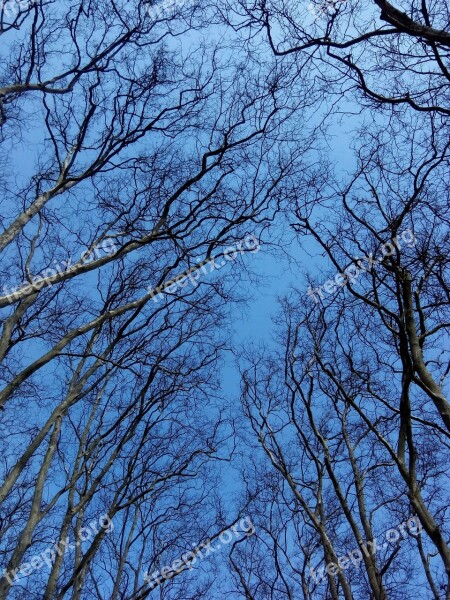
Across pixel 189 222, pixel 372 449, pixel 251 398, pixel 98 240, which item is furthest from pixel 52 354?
pixel 372 449

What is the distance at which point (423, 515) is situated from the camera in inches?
181

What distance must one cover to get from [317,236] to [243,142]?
1.87 meters

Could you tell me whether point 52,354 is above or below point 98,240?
below

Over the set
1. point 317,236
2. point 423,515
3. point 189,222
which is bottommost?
point 423,515

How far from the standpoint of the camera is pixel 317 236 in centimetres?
646

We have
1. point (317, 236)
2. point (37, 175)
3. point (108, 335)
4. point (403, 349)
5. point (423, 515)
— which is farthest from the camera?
point (108, 335)

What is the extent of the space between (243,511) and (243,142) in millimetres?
7406

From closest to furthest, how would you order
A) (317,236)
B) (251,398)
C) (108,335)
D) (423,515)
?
(423,515) < (317,236) < (108,335) < (251,398)

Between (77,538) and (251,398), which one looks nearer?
(77,538)

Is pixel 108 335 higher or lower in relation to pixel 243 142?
lower

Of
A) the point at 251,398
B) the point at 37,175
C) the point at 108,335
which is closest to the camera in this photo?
the point at 37,175

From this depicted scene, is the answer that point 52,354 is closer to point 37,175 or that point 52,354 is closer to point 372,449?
point 37,175

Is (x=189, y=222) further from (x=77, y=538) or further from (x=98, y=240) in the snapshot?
(x=77, y=538)

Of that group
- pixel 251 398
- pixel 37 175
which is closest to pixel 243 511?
pixel 251 398
